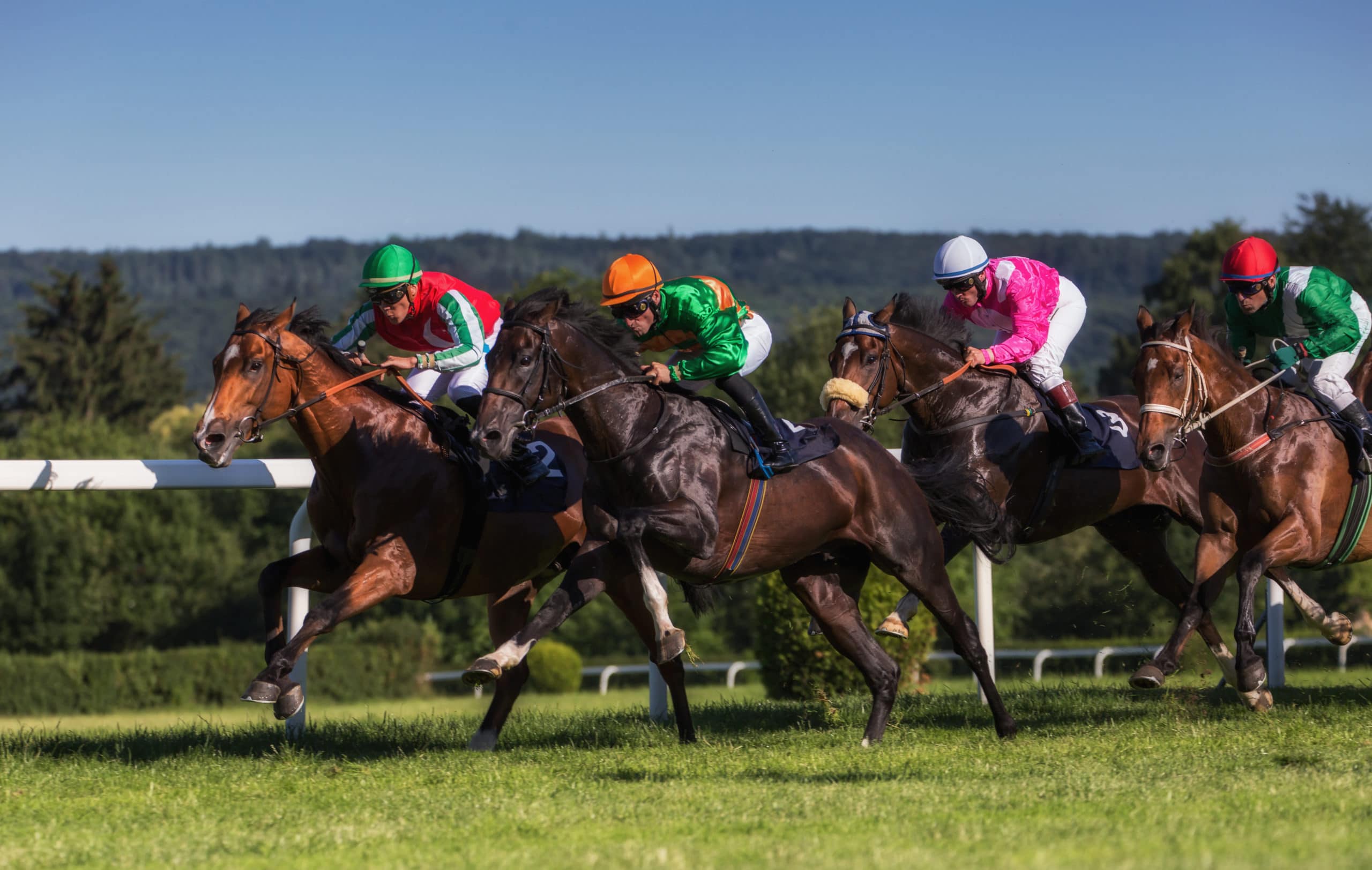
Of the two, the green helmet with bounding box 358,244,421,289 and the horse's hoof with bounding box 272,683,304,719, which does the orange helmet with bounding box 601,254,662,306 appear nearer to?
the green helmet with bounding box 358,244,421,289

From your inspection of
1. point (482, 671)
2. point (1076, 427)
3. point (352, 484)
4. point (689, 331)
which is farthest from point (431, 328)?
point (1076, 427)

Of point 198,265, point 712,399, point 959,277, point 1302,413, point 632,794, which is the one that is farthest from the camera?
point 198,265

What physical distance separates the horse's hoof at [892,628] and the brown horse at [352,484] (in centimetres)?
168

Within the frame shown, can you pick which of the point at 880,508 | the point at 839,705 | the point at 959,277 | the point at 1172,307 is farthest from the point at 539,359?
the point at 1172,307

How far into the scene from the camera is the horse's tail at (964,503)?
702 cm

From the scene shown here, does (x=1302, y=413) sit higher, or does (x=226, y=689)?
(x=1302, y=413)

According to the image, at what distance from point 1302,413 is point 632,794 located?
3.94 m

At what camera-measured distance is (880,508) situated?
654cm

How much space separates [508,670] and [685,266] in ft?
564

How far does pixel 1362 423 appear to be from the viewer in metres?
6.92

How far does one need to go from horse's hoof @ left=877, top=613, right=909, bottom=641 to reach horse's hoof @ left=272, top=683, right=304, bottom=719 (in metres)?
2.79

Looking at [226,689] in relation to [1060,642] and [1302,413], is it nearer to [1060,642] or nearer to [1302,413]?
[1060,642]

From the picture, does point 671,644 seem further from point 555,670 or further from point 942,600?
point 555,670

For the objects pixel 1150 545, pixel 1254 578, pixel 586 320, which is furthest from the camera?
pixel 1150 545
